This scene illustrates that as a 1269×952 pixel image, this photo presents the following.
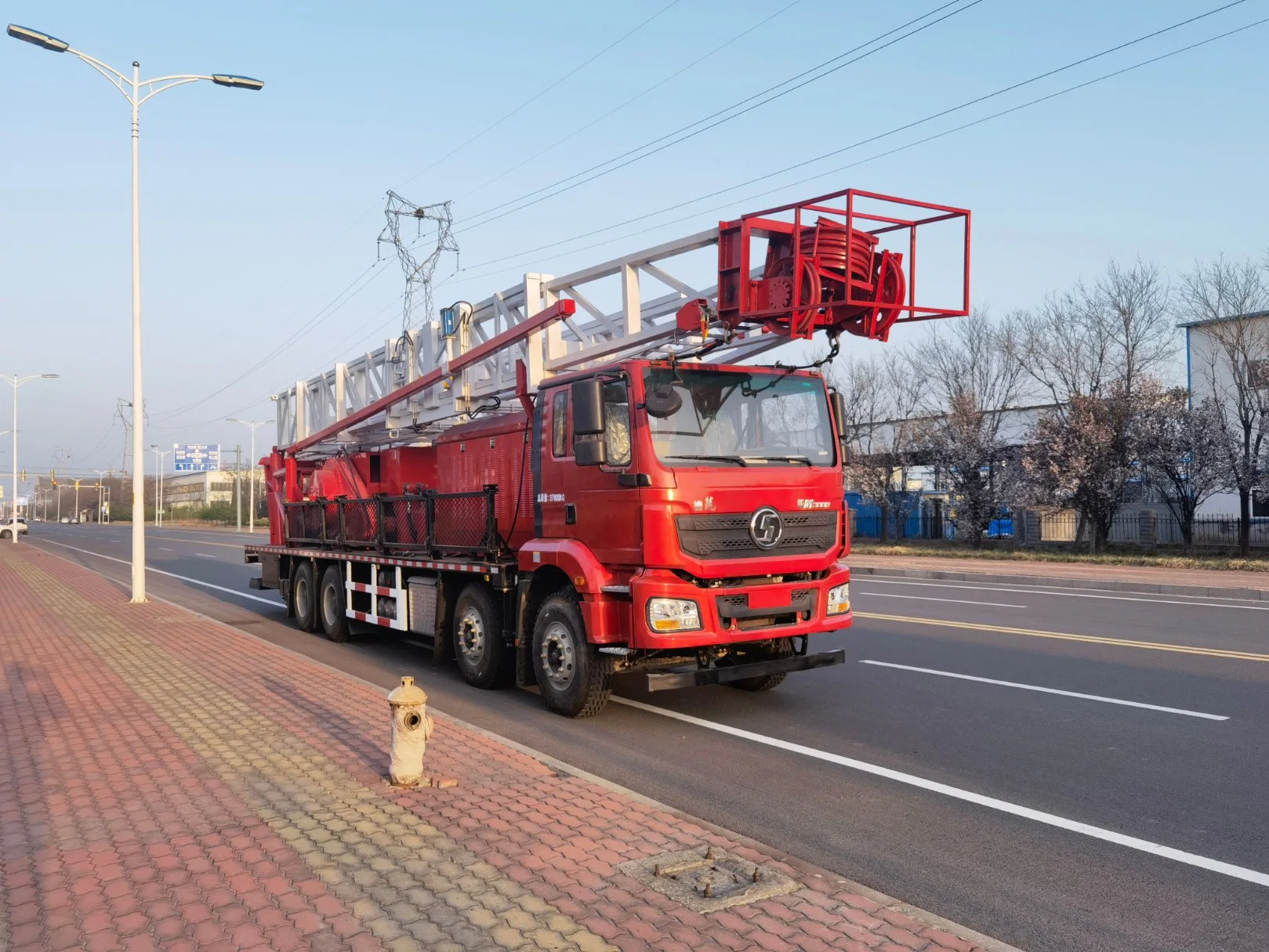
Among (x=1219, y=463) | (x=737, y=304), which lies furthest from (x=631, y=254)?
(x=1219, y=463)

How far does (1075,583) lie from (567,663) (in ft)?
51.0

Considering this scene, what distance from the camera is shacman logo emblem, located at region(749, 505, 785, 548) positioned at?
25.1ft

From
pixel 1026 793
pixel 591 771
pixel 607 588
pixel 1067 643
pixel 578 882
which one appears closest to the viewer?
pixel 578 882

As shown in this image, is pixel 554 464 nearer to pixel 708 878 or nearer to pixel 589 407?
pixel 589 407

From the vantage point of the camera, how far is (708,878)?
14.6 feet

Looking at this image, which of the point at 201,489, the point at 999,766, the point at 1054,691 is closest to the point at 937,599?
the point at 1054,691

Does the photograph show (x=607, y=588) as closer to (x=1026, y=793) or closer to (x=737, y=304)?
(x=737, y=304)

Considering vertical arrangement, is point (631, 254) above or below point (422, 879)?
above

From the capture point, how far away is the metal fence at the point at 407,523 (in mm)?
9586

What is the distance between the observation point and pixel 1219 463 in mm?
27328

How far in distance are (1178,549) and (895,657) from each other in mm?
21525

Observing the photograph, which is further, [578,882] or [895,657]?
[895,657]

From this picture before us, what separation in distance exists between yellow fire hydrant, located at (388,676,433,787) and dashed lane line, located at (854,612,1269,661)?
8636 millimetres

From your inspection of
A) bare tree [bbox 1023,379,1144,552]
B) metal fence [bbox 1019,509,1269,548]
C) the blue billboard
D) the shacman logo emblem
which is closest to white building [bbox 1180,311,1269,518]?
metal fence [bbox 1019,509,1269,548]
